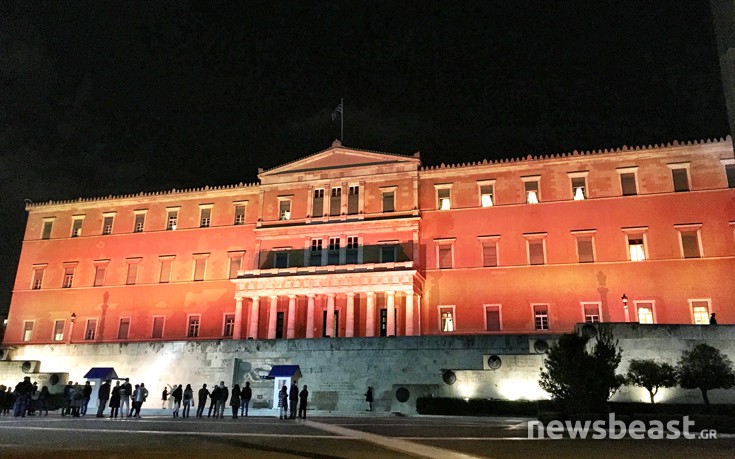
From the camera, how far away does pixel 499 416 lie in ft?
80.5

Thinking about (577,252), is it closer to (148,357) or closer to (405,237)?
(405,237)

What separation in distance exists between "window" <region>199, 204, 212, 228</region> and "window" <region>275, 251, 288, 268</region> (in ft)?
25.9

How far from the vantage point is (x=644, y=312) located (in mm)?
37625

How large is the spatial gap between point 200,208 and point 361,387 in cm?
2559

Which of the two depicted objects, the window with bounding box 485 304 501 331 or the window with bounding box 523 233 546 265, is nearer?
the window with bounding box 485 304 501 331

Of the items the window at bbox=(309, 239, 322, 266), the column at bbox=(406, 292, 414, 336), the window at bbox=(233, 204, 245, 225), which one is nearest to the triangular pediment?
the window at bbox=(233, 204, 245, 225)

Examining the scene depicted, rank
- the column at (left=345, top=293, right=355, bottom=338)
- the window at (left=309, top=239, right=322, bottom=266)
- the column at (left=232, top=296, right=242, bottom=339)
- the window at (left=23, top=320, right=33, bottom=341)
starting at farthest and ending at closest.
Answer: the window at (left=23, top=320, right=33, bottom=341) < the window at (left=309, top=239, right=322, bottom=266) < the column at (left=232, top=296, right=242, bottom=339) < the column at (left=345, top=293, right=355, bottom=338)

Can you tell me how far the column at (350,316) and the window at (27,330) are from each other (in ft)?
96.1

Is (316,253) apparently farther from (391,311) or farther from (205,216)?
(205,216)

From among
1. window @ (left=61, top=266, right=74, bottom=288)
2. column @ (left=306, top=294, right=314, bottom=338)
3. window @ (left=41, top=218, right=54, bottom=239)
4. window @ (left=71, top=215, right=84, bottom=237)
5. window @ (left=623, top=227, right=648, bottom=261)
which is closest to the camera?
window @ (left=623, top=227, right=648, bottom=261)

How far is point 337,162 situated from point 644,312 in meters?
24.8

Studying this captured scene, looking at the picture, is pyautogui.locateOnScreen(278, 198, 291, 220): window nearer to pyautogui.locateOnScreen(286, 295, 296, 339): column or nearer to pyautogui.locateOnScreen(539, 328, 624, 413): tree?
pyautogui.locateOnScreen(286, 295, 296, 339): column

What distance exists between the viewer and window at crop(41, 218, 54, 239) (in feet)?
173

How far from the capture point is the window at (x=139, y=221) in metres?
50.5
